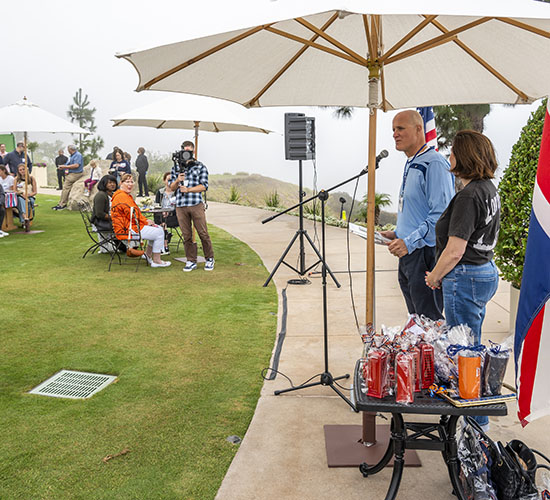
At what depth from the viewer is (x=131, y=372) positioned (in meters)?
4.49

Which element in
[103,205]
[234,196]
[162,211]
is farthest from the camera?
[234,196]

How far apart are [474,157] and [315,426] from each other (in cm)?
195

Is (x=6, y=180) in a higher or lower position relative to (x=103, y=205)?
higher

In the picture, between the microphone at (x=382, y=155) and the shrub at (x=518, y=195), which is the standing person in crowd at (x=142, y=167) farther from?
the microphone at (x=382, y=155)

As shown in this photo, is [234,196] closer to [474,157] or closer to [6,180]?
[6,180]

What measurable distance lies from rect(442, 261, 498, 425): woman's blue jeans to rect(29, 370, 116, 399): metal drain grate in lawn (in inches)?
104

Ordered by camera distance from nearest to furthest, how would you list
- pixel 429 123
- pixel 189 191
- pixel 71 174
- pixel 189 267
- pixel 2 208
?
pixel 429 123
pixel 189 191
pixel 189 267
pixel 2 208
pixel 71 174

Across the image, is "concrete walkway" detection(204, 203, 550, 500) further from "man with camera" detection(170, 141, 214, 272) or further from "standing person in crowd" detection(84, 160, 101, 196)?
"standing person in crowd" detection(84, 160, 101, 196)

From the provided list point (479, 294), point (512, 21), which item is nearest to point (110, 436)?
point (479, 294)

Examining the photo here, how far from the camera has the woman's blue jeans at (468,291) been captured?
2963 mm

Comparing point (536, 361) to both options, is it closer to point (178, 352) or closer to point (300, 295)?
point (178, 352)

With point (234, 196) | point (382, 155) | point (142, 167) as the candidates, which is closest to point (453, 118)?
point (234, 196)

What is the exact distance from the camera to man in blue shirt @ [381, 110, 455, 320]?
3311 mm

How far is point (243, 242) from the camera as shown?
11.6 meters
